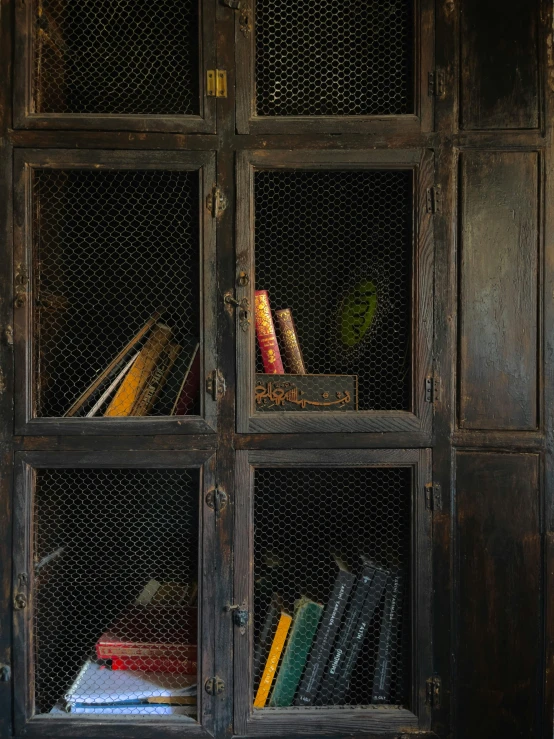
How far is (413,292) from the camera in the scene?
1458mm

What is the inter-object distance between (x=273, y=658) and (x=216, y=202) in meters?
1.23

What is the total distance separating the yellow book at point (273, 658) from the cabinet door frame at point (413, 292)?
1.74ft

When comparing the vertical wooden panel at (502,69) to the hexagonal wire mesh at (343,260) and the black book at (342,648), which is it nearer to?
the hexagonal wire mesh at (343,260)

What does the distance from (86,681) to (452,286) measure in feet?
4.81

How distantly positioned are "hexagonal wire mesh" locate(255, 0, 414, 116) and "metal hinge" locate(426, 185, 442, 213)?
24cm

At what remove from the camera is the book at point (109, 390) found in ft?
4.82

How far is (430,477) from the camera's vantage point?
1.45 m

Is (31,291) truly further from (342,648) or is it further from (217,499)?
(342,648)

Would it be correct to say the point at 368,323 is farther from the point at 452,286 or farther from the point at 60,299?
the point at 60,299

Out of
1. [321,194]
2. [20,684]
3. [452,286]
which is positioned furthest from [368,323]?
[20,684]

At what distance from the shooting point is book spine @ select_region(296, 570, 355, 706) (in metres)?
1.48

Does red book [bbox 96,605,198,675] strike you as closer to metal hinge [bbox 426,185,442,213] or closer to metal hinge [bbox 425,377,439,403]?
metal hinge [bbox 425,377,439,403]

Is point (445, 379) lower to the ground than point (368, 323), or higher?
lower

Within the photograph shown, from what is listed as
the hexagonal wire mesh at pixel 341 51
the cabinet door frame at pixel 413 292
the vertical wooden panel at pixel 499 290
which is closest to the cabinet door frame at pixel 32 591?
the cabinet door frame at pixel 413 292
